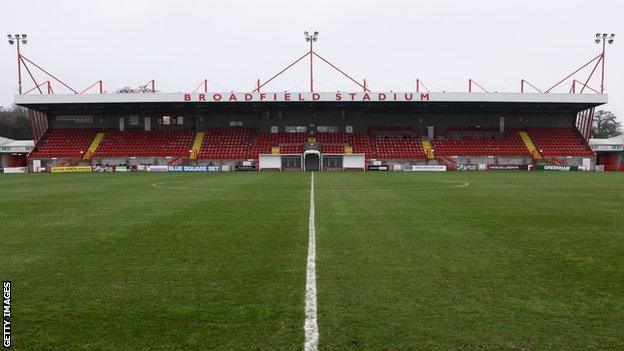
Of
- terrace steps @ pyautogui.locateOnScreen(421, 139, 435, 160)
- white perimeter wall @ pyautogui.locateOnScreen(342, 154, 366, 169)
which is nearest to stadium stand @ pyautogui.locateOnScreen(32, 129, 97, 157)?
white perimeter wall @ pyautogui.locateOnScreen(342, 154, 366, 169)

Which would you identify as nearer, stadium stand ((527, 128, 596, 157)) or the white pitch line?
the white pitch line

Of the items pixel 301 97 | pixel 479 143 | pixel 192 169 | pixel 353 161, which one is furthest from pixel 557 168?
pixel 192 169

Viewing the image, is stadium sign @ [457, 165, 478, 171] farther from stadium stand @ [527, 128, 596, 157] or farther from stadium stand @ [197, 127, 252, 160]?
stadium stand @ [197, 127, 252, 160]

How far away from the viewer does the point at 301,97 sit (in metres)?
60.1

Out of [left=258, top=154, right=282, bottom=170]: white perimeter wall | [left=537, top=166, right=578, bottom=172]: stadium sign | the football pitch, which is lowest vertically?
[left=537, top=166, right=578, bottom=172]: stadium sign

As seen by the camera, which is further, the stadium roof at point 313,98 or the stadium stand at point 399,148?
the stadium stand at point 399,148

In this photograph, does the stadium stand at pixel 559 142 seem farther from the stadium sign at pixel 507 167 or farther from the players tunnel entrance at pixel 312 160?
the players tunnel entrance at pixel 312 160

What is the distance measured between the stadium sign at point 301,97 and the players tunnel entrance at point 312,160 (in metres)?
6.40

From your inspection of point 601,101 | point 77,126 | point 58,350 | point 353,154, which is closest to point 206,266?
point 58,350

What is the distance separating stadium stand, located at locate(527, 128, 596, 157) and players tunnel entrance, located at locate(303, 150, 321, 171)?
27433 millimetres

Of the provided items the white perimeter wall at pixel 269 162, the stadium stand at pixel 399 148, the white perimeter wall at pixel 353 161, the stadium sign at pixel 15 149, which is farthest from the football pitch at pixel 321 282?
the stadium sign at pixel 15 149

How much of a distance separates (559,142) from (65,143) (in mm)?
63161

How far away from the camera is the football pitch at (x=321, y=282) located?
16.2ft

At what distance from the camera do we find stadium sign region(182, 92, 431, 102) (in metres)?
59.4
